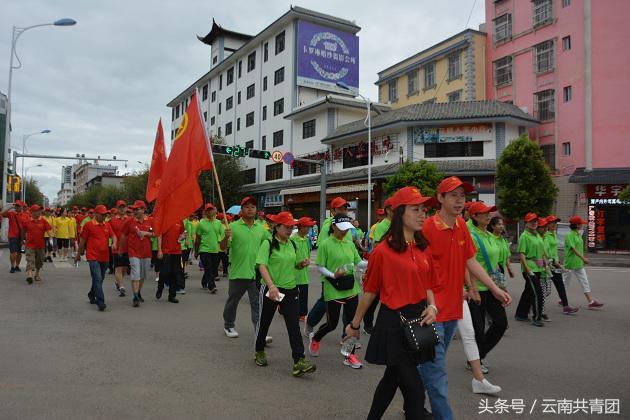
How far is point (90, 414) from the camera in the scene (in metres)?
4.04

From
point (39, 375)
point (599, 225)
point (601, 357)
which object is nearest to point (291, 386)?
point (39, 375)

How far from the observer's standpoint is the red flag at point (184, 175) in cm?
705

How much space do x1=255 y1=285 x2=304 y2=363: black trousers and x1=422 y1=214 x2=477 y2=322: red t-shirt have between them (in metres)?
1.70

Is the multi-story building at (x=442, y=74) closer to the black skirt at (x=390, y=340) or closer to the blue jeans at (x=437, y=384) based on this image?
the blue jeans at (x=437, y=384)

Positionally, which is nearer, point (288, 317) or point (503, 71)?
point (288, 317)

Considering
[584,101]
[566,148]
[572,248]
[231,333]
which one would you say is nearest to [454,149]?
[566,148]

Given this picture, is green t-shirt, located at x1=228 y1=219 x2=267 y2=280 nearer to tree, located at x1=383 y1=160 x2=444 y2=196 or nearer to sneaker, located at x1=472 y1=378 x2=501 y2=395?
sneaker, located at x1=472 y1=378 x2=501 y2=395

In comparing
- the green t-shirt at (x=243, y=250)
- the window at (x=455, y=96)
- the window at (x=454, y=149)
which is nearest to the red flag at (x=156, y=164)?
the green t-shirt at (x=243, y=250)

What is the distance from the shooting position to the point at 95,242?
8742mm

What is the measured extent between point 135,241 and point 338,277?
4.97 metres

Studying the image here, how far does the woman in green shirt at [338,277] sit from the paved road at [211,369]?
1.05ft

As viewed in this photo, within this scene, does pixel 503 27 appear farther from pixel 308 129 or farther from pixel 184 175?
pixel 184 175

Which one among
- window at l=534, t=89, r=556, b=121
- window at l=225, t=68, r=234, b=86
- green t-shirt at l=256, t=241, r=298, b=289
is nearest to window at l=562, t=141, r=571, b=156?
window at l=534, t=89, r=556, b=121

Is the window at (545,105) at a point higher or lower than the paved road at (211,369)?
higher
